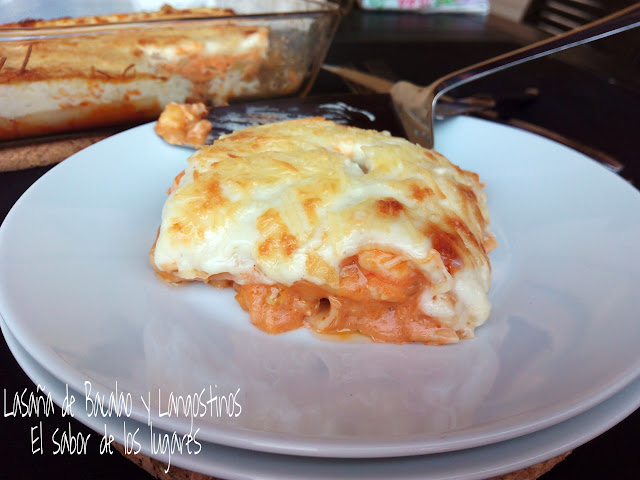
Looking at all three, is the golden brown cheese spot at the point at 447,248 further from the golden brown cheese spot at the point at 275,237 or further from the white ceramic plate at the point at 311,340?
the golden brown cheese spot at the point at 275,237

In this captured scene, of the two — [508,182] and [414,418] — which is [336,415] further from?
[508,182]

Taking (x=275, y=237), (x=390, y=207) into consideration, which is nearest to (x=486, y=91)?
(x=390, y=207)

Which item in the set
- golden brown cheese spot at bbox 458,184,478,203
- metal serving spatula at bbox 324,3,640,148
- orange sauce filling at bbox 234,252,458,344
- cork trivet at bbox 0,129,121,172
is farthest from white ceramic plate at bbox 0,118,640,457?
metal serving spatula at bbox 324,3,640,148

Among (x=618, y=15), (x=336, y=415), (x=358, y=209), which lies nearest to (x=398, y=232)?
(x=358, y=209)

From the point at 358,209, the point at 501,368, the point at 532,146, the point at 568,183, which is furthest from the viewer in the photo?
the point at 532,146

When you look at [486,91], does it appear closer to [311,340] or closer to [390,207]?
[390,207]

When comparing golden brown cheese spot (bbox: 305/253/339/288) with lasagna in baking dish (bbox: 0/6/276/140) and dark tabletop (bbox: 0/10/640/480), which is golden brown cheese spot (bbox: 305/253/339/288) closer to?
dark tabletop (bbox: 0/10/640/480)
